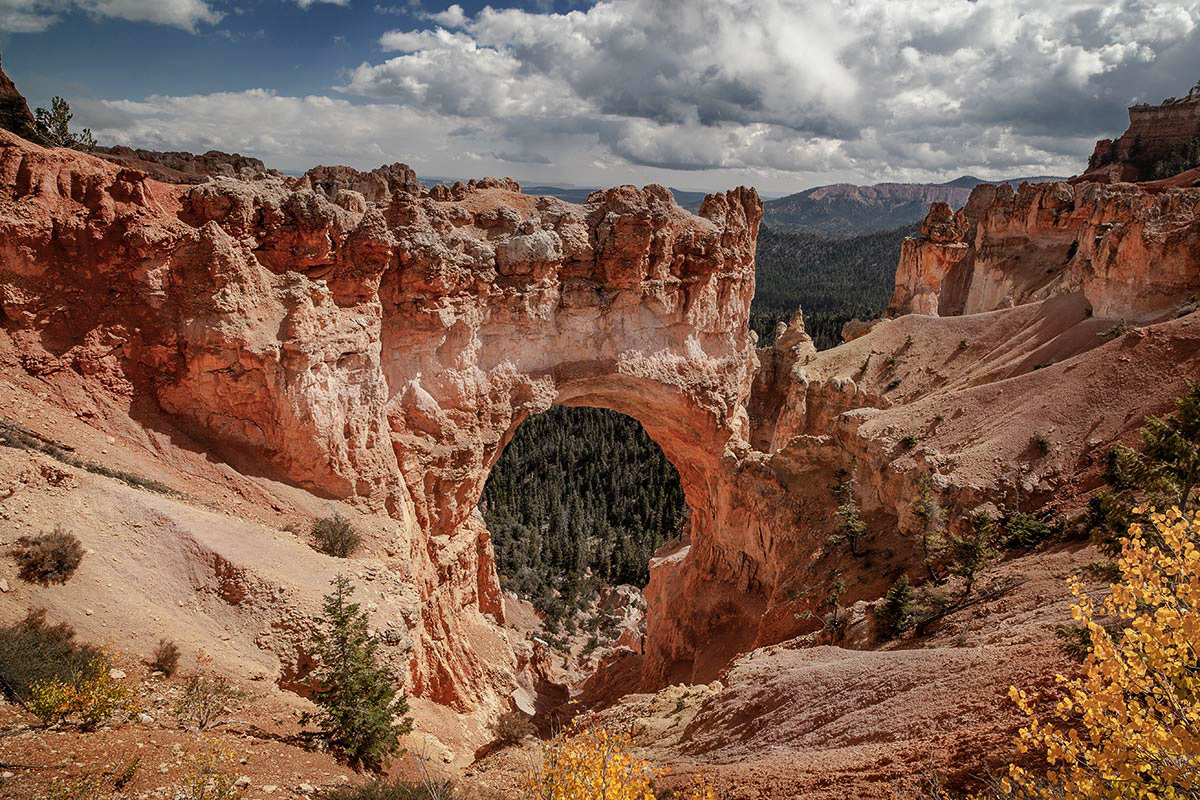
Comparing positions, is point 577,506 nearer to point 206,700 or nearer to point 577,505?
point 577,505

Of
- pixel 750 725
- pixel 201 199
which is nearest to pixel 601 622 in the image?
pixel 750 725

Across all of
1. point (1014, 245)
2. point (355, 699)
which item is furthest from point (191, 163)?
point (1014, 245)

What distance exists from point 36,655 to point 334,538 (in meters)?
6.32

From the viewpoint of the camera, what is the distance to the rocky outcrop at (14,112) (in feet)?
67.0

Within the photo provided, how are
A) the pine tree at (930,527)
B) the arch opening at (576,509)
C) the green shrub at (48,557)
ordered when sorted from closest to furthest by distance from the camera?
1. the green shrub at (48,557)
2. the pine tree at (930,527)
3. the arch opening at (576,509)

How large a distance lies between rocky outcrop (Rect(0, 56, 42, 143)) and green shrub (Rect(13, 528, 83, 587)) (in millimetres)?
15842

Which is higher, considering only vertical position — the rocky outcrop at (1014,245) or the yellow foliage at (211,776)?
the rocky outcrop at (1014,245)

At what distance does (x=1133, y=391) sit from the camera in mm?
19625

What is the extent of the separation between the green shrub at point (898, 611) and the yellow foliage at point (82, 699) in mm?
14567

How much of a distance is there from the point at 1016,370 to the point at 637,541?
99.7ft

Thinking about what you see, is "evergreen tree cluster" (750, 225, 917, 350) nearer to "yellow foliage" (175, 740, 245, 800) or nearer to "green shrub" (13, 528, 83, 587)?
"green shrub" (13, 528, 83, 587)

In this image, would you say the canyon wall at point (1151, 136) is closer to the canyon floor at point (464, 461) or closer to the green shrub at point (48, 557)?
the canyon floor at point (464, 461)

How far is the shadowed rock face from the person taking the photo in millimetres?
14594

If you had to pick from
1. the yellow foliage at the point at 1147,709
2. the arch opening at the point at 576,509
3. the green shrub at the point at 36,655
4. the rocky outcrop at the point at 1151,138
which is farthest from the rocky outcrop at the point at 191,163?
the rocky outcrop at the point at 1151,138
